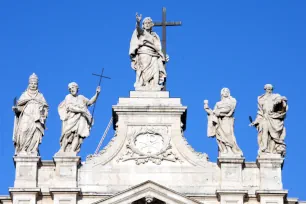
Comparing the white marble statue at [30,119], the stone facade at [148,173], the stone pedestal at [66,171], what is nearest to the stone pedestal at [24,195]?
the stone facade at [148,173]

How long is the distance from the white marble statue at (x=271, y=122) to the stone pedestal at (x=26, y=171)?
20.0 feet

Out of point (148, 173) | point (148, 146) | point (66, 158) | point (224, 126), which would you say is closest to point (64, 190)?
point (66, 158)

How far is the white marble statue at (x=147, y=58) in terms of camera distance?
4125 cm

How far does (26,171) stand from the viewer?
3947cm

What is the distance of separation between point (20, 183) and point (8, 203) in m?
0.62

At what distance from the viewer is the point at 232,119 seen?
40469 mm

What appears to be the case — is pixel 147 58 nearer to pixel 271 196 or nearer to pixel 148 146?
pixel 148 146

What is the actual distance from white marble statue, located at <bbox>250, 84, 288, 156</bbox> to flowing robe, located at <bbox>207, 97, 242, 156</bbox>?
0.65 metres

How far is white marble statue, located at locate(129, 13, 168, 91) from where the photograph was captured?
135ft

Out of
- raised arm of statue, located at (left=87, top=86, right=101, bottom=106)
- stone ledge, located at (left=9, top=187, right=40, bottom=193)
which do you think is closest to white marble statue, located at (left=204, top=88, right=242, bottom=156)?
raised arm of statue, located at (left=87, top=86, right=101, bottom=106)

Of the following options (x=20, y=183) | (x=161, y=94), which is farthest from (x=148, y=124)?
(x=20, y=183)

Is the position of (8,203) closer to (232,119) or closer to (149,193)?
(149,193)

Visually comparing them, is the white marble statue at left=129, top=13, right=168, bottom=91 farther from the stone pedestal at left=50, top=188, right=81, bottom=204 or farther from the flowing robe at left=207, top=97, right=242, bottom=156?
the stone pedestal at left=50, top=188, right=81, bottom=204

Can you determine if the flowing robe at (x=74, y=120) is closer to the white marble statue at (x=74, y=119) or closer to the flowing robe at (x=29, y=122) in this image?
the white marble statue at (x=74, y=119)
